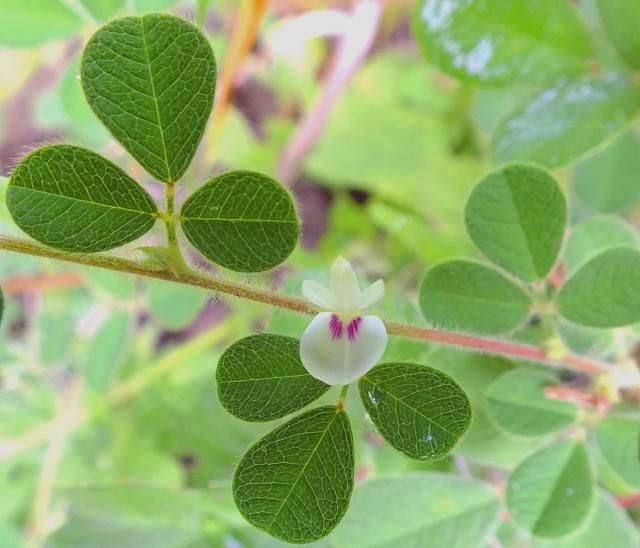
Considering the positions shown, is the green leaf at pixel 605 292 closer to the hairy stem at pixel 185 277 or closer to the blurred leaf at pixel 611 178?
the hairy stem at pixel 185 277

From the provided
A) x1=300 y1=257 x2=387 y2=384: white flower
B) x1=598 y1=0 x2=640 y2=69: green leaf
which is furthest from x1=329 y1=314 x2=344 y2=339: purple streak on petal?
x1=598 y1=0 x2=640 y2=69: green leaf

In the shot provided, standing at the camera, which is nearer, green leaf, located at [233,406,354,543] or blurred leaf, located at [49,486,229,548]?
green leaf, located at [233,406,354,543]

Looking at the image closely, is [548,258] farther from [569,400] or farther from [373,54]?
[373,54]

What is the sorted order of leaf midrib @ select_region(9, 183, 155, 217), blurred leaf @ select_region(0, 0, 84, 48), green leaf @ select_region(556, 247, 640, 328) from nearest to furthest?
leaf midrib @ select_region(9, 183, 155, 217), green leaf @ select_region(556, 247, 640, 328), blurred leaf @ select_region(0, 0, 84, 48)

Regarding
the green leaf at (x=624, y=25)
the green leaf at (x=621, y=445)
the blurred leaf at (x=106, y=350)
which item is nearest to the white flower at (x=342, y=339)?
the green leaf at (x=621, y=445)

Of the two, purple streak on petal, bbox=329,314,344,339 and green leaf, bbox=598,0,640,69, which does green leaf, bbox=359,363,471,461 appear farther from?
green leaf, bbox=598,0,640,69

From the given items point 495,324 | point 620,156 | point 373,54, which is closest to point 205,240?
point 495,324
